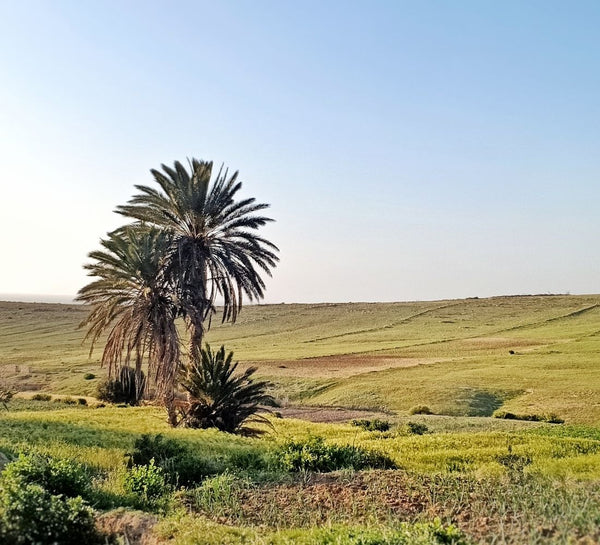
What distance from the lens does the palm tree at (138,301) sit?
2062 cm

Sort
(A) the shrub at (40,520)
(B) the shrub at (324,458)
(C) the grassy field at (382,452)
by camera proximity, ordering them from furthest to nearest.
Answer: (B) the shrub at (324,458), (C) the grassy field at (382,452), (A) the shrub at (40,520)

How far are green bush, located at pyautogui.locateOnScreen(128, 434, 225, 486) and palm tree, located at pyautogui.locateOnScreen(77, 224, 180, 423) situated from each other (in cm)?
851

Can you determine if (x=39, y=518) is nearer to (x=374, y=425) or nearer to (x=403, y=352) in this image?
(x=374, y=425)

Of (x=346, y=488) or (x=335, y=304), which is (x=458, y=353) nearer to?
(x=346, y=488)

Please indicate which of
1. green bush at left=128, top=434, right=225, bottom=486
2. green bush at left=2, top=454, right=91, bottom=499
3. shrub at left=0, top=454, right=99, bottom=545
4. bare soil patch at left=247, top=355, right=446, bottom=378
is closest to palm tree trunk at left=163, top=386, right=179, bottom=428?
green bush at left=128, top=434, right=225, bottom=486

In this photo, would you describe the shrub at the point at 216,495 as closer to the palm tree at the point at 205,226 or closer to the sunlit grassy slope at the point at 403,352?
the palm tree at the point at 205,226

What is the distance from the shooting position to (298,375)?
149ft

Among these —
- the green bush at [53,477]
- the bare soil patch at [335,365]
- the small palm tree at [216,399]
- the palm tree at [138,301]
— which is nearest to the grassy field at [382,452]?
the bare soil patch at [335,365]

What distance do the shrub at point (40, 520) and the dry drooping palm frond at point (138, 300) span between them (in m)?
13.7

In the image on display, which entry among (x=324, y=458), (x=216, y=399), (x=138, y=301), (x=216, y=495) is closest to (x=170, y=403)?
(x=216, y=399)

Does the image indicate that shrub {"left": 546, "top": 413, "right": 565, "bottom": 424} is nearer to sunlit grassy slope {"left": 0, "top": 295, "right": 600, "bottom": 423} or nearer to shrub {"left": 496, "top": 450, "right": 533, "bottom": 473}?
sunlit grassy slope {"left": 0, "top": 295, "right": 600, "bottom": 423}

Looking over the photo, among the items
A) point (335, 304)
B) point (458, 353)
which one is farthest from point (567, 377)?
point (335, 304)

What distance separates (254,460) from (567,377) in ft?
104

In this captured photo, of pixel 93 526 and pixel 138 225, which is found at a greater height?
pixel 138 225
